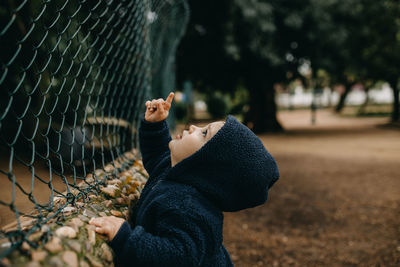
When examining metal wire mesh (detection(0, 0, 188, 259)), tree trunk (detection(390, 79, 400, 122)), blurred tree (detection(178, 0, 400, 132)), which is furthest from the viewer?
tree trunk (detection(390, 79, 400, 122))

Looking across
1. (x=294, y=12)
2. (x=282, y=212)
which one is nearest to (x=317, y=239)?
(x=282, y=212)

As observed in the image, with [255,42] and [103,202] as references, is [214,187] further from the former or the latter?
[255,42]

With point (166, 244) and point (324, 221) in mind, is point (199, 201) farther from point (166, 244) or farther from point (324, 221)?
point (324, 221)

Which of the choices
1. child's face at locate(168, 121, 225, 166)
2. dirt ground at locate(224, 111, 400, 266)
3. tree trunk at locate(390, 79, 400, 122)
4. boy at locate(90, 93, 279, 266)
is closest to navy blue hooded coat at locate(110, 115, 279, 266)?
boy at locate(90, 93, 279, 266)

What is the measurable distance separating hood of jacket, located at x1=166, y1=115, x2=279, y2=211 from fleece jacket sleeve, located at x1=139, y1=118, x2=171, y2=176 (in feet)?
1.33

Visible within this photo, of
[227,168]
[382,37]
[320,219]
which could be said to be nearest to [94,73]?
[227,168]

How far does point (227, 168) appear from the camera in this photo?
4.57ft

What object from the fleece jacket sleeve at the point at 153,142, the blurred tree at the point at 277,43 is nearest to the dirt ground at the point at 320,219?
the fleece jacket sleeve at the point at 153,142

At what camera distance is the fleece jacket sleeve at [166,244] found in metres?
1.19

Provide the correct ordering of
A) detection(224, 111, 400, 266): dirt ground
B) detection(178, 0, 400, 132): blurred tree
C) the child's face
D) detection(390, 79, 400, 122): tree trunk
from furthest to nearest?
1. detection(390, 79, 400, 122): tree trunk
2. detection(178, 0, 400, 132): blurred tree
3. detection(224, 111, 400, 266): dirt ground
4. the child's face

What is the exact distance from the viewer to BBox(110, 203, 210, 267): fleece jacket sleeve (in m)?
1.19

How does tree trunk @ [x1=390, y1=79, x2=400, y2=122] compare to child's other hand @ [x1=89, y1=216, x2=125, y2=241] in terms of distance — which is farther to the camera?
tree trunk @ [x1=390, y1=79, x2=400, y2=122]

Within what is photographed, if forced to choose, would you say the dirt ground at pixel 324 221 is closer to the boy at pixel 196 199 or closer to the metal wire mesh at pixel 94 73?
the metal wire mesh at pixel 94 73

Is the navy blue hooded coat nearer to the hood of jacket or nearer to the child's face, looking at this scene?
the hood of jacket
